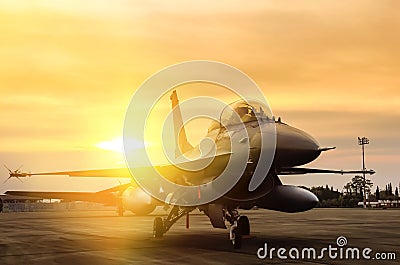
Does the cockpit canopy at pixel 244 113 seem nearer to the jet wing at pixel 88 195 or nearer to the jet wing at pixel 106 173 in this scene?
the jet wing at pixel 106 173

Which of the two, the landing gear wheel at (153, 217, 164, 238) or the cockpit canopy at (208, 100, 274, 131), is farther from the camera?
the landing gear wheel at (153, 217, 164, 238)

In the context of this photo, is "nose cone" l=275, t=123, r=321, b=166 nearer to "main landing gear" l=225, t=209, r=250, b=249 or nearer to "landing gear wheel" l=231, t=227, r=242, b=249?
"main landing gear" l=225, t=209, r=250, b=249

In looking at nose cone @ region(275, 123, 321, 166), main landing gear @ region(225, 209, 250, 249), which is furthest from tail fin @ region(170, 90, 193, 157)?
nose cone @ region(275, 123, 321, 166)

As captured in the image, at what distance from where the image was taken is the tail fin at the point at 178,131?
25380 millimetres

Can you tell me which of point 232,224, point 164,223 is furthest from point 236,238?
point 164,223

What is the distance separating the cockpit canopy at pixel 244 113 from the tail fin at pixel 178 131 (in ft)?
23.6

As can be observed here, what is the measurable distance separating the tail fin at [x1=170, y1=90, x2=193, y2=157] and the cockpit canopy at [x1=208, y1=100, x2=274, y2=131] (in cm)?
720

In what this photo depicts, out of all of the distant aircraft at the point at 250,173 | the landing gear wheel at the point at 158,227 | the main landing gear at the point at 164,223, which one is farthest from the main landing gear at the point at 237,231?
the landing gear wheel at the point at 158,227

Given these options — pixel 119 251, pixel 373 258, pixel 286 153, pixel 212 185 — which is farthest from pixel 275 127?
pixel 119 251

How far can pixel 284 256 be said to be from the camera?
13.8 m

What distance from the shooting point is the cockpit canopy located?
16719mm

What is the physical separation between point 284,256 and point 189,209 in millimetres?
6575

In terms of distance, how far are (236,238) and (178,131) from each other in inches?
449

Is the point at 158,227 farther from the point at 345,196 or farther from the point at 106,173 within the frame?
the point at 345,196
